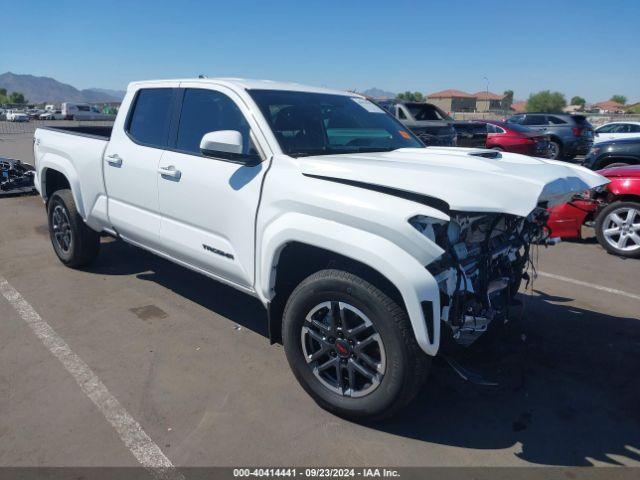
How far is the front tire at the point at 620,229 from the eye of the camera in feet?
21.5

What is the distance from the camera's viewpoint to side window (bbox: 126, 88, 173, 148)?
168 inches

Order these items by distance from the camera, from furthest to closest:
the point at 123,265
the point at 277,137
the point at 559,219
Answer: the point at 559,219 → the point at 123,265 → the point at 277,137

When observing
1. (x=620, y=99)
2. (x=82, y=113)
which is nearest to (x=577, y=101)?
(x=620, y=99)

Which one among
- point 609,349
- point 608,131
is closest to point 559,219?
point 609,349

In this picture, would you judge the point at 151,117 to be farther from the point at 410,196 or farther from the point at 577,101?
the point at 577,101

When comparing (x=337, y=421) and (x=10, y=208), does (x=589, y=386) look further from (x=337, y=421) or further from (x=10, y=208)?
(x=10, y=208)

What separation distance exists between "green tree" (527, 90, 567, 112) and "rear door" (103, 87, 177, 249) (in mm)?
109857

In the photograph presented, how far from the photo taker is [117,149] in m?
4.60

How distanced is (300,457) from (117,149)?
10.5 ft

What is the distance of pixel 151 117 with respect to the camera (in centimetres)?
445

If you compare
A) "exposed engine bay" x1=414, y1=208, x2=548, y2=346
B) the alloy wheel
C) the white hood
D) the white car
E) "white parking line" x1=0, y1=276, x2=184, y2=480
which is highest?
the white car

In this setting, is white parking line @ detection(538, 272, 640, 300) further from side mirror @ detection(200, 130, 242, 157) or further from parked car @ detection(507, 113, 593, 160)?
parked car @ detection(507, 113, 593, 160)

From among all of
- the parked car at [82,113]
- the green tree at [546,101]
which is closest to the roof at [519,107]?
the green tree at [546,101]

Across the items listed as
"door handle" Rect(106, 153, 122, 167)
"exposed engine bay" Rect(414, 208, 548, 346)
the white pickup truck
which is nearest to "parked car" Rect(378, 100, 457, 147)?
the white pickup truck
